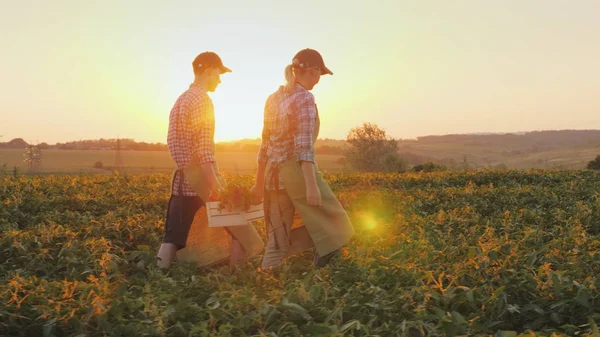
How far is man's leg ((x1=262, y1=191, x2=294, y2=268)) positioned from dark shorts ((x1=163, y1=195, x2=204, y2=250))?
0.88m

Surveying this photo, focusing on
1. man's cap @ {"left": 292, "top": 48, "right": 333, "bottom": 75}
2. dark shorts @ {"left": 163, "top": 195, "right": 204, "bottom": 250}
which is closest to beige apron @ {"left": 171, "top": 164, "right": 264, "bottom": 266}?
dark shorts @ {"left": 163, "top": 195, "right": 204, "bottom": 250}

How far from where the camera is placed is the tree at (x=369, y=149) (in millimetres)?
55188

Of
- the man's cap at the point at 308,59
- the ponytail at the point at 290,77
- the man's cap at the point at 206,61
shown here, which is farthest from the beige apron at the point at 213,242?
the man's cap at the point at 308,59

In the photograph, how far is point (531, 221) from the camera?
7895mm

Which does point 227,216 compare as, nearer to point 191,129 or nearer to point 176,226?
point 176,226

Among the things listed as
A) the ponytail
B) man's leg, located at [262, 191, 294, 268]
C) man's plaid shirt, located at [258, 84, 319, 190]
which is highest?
the ponytail

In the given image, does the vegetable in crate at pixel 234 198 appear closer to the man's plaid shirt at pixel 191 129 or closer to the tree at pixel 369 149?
the man's plaid shirt at pixel 191 129

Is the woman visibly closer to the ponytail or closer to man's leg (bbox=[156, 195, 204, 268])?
the ponytail

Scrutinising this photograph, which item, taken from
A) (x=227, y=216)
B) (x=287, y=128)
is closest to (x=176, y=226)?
(x=227, y=216)

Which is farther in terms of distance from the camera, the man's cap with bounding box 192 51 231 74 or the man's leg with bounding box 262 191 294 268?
the man's cap with bounding box 192 51 231 74

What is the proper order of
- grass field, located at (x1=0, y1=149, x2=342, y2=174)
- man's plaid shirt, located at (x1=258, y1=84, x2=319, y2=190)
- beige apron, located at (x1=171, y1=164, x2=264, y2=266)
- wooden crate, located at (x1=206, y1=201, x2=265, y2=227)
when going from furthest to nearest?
grass field, located at (x1=0, y1=149, x2=342, y2=174), beige apron, located at (x1=171, y1=164, x2=264, y2=266), wooden crate, located at (x1=206, y1=201, x2=265, y2=227), man's plaid shirt, located at (x1=258, y1=84, x2=319, y2=190)

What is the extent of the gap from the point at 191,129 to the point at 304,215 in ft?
4.51

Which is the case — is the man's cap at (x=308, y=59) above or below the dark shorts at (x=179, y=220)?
above

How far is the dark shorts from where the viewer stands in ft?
18.2
